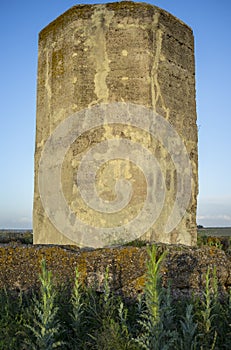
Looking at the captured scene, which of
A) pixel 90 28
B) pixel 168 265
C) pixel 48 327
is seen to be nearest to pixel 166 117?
pixel 90 28

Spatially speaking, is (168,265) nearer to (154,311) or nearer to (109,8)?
(154,311)

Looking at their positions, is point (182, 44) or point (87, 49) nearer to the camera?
point (87, 49)

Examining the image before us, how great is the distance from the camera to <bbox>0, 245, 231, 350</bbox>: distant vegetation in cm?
204

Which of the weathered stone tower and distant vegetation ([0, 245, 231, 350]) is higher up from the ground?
the weathered stone tower

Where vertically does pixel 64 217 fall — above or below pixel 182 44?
below

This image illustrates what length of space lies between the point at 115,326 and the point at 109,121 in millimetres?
3427

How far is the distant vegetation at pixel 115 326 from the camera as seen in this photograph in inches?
80.3

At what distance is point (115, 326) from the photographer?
7.17ft

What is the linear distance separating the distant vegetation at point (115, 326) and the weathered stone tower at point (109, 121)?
2.29 metres

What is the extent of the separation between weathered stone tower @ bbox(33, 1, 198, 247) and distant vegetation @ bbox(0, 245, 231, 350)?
229 centimetres

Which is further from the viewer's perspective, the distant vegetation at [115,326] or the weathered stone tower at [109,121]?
the weathered stone tower at [109,121]

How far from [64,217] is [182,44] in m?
3.10

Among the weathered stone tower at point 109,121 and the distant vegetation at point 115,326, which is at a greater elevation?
the weathered stone tower at point 109,121

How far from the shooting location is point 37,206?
5.79m
